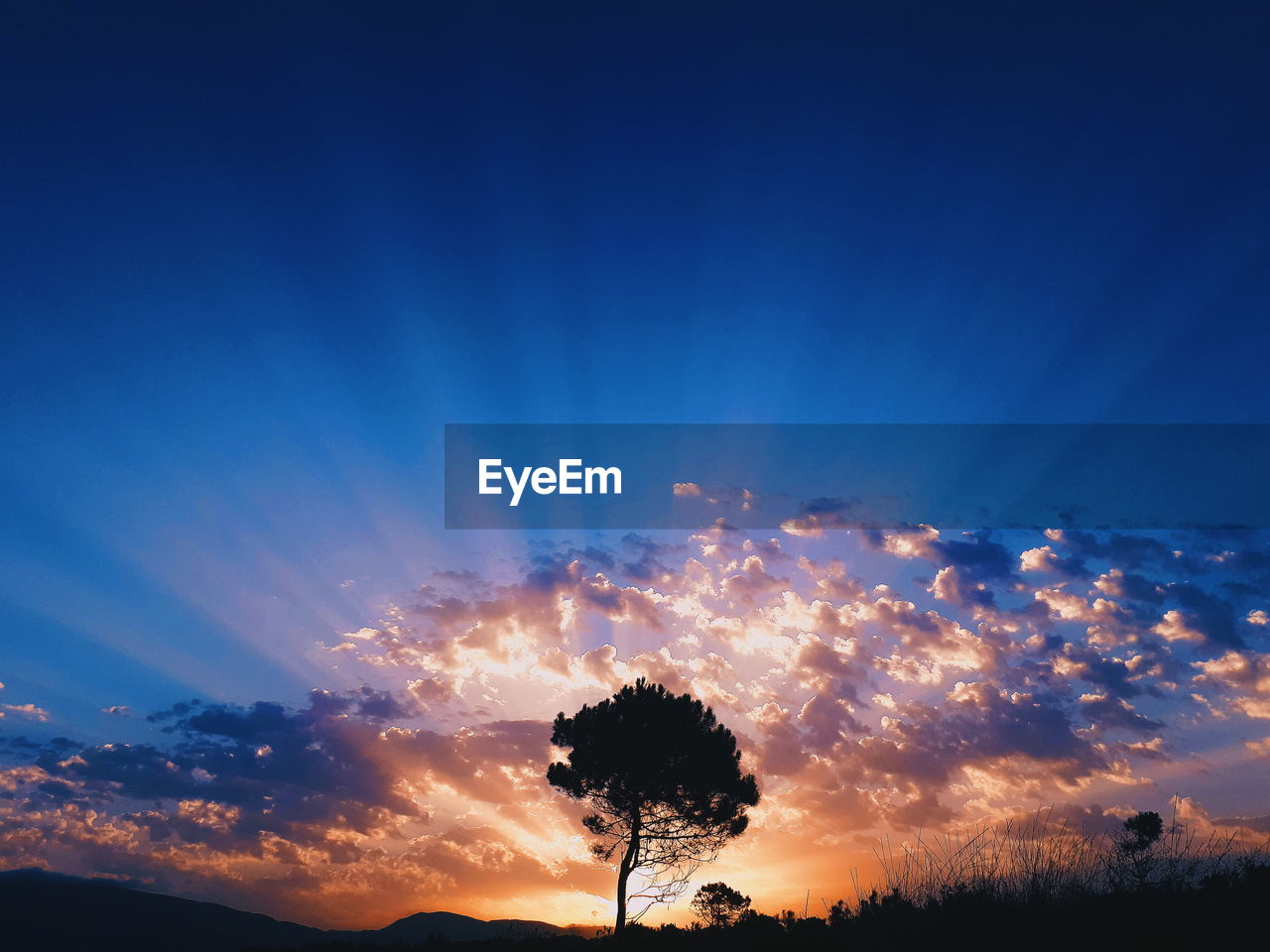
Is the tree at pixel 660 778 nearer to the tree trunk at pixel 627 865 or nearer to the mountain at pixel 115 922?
the tree trunk at pixel 627 865

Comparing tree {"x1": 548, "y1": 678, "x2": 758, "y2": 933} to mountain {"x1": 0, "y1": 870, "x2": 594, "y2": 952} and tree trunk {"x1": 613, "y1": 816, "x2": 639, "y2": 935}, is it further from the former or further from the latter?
mountain {"x1": 0, "y1": 870, "x2": 594, "y2": 952}

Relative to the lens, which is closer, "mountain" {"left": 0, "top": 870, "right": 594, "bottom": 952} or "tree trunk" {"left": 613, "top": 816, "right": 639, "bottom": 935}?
"tree trunk" {"left": 613, "top": 816, "right": 639, "bottom": 935}

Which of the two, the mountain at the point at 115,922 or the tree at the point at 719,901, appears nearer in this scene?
the tree at the point at 719,901

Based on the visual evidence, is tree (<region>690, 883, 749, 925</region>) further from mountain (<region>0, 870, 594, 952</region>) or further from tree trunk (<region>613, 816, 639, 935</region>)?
mountain (<region>0, 870, 594, 952</region>)

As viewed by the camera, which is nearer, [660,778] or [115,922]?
[660,778]

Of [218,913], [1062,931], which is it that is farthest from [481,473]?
[218,913]

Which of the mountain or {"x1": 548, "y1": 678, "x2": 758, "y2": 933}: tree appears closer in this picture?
{"x1": 548, "y1": 678, "x2": 758, "y2": 933}: tree

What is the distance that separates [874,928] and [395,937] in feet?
58.6

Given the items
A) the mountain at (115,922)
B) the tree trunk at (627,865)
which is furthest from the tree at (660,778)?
the mountain at (115,922)

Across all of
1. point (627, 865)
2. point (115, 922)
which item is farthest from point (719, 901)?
point (115, 922)

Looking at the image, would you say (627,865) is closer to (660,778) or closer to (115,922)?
(660,778)

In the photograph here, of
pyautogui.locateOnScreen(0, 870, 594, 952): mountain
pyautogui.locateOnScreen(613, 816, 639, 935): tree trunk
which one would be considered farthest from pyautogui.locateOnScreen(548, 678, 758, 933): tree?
pyautogui.locateOnScreen(0, 870, 594, 952): mountain

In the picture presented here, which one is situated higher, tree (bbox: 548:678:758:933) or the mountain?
tree (bbox: 548:678:758:933)

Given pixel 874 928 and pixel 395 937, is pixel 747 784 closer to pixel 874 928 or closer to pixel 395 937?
pixel 395 937
